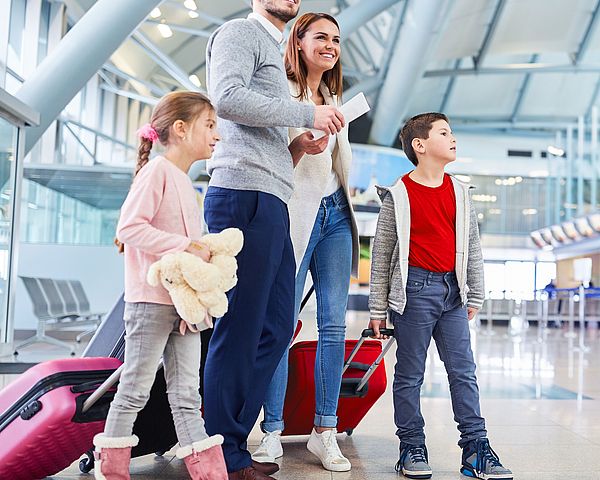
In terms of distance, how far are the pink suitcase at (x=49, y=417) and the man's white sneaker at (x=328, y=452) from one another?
3.13ft

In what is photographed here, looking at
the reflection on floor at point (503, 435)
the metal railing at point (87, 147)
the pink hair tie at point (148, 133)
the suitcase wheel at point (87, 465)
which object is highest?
the metal railing at point (87, 147)

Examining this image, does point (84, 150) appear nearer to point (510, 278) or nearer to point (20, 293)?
point (20, 293)

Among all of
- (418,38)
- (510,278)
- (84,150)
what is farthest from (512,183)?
(84,150)

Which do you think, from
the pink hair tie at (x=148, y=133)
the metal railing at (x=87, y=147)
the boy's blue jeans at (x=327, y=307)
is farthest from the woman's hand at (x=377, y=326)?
the metal railing at (x=87, y=147)

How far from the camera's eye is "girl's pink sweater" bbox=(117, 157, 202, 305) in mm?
2209

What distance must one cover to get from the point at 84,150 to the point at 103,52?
10571 mm

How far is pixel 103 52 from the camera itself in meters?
8.32

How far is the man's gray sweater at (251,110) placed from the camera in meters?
2.43

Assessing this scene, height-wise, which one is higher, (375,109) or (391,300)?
(375,109)

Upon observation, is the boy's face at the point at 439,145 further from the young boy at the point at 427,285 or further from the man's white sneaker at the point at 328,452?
the man's white sneaker at the point at 328,452

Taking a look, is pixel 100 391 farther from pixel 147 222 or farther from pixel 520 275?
pixel 520 275

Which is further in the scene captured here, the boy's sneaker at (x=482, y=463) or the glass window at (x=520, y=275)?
the glass window at (x=520, y=275)

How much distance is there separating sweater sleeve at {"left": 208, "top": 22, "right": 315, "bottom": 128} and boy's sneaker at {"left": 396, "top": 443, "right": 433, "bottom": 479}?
135 cm

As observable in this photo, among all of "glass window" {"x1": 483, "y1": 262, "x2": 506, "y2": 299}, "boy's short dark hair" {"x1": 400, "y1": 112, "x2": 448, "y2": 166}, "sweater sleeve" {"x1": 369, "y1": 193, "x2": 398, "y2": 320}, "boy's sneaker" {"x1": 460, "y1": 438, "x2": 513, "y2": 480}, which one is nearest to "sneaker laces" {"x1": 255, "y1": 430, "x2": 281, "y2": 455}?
"sweater sleeve" {"x1": 369, "y1": 193, "x2": 398, "y2": 320}
